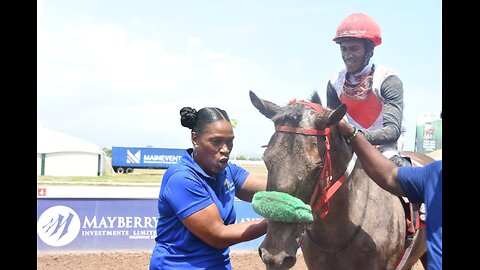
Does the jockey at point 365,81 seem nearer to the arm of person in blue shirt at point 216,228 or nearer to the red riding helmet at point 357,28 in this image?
the red riding helmet at point 357,28

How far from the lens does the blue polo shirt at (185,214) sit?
3.17 metres

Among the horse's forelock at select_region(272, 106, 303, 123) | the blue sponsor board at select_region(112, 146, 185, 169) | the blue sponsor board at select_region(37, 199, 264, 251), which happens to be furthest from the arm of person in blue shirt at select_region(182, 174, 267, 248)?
the blue sponsor board at select_region(112, 146, 185, 169)

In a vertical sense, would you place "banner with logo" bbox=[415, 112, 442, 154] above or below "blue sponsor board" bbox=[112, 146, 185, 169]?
above

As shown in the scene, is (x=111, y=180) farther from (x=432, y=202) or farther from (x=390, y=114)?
(x=432, y=202)

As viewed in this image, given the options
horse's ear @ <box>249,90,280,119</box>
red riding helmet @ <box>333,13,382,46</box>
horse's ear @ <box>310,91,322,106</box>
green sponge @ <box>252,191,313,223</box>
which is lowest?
green sponge @ <box>252,191,313,223</box>

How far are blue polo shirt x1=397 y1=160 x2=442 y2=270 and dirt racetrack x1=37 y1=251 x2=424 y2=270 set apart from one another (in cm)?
699

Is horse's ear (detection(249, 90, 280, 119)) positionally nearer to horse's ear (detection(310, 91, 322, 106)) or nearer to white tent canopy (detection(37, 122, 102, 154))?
horse's ear (detection(310, 91, 322, 106))

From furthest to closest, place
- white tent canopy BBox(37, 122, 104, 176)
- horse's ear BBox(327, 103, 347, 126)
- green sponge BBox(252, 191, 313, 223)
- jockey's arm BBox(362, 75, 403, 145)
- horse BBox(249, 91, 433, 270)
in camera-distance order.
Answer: white tent canopy BBox(37, 122, 104, 176), jockey's arm BBox(362, 75, 403, 145), horse's ear BBox(327, 103, 347, 126), horse BBox(249, 91, 433, 270), green sponge BBox(252, 191, 313, 223)

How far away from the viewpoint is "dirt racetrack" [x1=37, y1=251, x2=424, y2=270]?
905 centimetres

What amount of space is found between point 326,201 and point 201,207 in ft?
2.86

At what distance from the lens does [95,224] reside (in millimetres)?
10102
